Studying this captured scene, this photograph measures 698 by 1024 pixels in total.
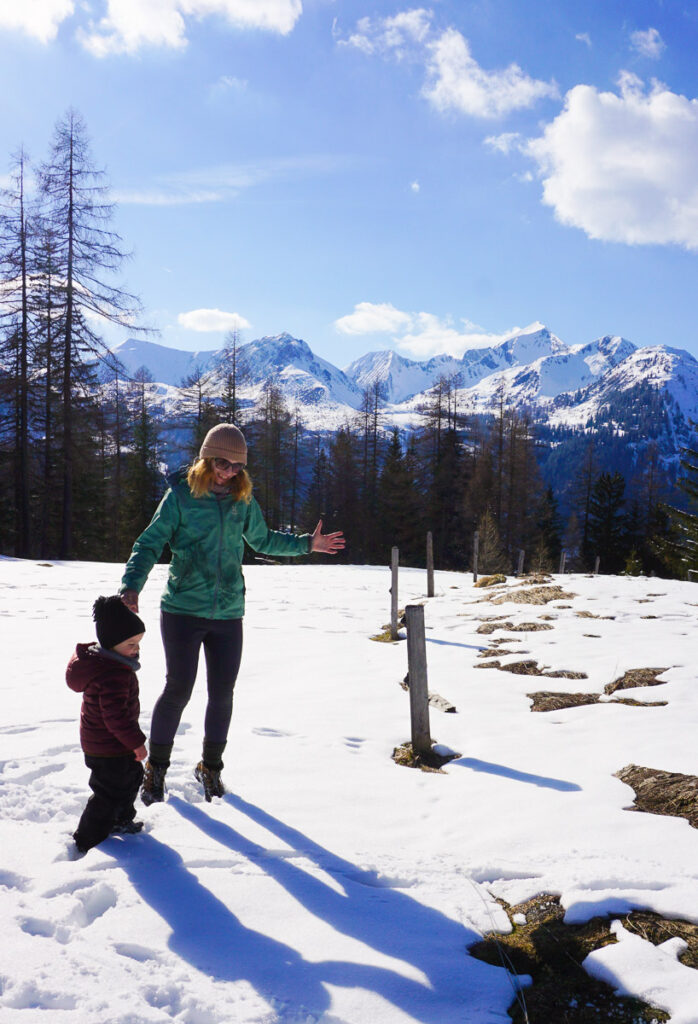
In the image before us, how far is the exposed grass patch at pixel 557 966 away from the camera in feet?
6.52

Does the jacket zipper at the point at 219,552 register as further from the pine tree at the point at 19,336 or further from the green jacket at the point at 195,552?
the pine tree at the point at 19,336

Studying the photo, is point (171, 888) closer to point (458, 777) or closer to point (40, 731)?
point (458, 777)

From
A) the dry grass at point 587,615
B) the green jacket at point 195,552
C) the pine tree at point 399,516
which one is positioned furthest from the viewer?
the pine tree at point 399,516

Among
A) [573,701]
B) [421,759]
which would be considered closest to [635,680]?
[573,701]

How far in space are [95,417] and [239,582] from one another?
22.0 metres

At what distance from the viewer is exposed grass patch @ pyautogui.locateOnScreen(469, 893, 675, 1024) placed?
1.99 meters

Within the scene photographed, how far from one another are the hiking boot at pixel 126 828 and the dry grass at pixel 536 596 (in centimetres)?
943

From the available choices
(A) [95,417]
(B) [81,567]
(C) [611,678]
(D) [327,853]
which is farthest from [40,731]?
(A) [95,417]

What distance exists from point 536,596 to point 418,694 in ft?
26.6

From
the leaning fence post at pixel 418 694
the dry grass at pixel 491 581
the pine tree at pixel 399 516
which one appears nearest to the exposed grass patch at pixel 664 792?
the leaning fence post at pixel 418 694

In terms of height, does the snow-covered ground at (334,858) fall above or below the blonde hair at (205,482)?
below

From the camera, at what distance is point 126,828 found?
3.04 meters

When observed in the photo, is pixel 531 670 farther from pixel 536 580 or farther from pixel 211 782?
pixel 536 580

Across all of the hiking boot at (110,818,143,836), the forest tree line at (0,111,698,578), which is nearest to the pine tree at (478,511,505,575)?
the forest tree line at (0,111,698,578)
